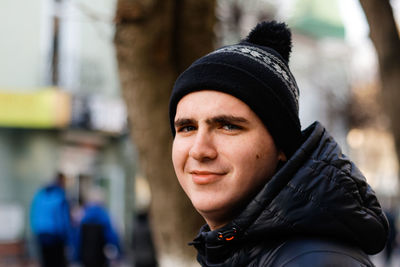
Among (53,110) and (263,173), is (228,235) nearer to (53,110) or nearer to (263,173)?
(263,173)

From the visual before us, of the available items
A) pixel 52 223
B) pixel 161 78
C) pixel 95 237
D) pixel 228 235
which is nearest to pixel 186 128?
pixel 228 235

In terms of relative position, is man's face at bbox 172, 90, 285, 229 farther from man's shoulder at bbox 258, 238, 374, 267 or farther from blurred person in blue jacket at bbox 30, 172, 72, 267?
blurred person in blue jacket at bbox 30, 172, 72, 267

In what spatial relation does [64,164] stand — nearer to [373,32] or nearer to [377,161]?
[373,32]

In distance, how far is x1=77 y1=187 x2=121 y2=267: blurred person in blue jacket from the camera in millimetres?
9273

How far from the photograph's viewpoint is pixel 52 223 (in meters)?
9.31

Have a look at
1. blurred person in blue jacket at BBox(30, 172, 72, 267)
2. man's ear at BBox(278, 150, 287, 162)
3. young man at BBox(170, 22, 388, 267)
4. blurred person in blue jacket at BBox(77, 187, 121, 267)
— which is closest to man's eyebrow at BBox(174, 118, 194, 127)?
young man at BBox(170, 22, 388, 267)

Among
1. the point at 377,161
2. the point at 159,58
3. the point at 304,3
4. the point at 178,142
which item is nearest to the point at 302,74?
the point at 304,3

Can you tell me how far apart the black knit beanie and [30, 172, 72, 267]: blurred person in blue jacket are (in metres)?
7.79

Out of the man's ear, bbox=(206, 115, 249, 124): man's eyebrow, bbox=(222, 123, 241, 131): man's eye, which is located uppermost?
bbox=(206, 115, 249, 124): man's eyebrow

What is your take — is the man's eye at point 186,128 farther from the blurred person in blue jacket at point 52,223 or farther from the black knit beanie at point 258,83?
the blurred person in blue jacket at point 52,223

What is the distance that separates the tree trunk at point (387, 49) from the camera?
18.3 ft

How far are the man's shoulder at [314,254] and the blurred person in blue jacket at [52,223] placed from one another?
8.16m

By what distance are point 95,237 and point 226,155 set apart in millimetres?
7783

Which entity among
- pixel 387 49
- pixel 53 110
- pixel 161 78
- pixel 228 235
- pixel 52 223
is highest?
pixel 387 49
